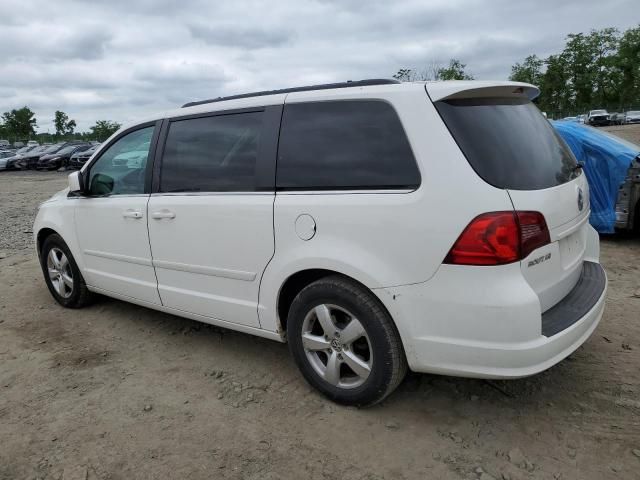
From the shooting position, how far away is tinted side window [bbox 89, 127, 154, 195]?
3941 mm

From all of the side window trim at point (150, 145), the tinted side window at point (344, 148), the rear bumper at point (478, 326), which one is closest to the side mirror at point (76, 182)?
the side window trim at point (150, 145)

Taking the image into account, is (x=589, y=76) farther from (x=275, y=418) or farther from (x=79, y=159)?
(x=275, y=418)

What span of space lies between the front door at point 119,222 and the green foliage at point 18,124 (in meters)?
78.2

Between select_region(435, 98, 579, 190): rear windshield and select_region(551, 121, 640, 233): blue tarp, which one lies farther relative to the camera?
select_region(551, 121, 640, 233): blue tarp

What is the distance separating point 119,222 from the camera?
400 centimetres

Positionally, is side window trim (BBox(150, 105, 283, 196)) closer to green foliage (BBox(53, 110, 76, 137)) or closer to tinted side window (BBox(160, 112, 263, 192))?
tinted side window (BBox(160, 112, 263, 192))

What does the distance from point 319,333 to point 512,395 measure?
116cm

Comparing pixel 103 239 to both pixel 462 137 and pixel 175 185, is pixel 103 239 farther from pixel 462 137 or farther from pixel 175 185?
pixel 462 137

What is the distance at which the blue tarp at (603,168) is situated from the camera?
6246mm

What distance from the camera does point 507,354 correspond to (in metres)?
2.39

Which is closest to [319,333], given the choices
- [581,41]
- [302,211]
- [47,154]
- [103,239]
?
[302,211]

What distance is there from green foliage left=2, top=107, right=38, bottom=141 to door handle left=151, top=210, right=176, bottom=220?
79.2 m

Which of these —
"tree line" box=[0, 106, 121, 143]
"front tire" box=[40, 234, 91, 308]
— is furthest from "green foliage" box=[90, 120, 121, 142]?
"front tire" box=[40, 234, 91, 308]

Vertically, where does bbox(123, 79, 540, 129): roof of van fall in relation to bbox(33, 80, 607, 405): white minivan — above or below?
above
